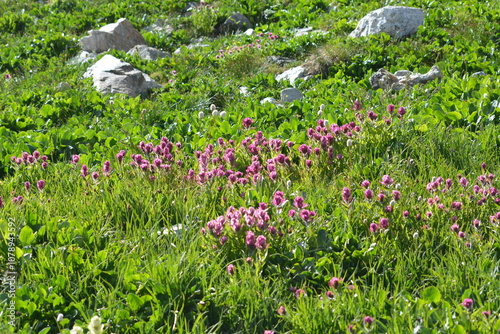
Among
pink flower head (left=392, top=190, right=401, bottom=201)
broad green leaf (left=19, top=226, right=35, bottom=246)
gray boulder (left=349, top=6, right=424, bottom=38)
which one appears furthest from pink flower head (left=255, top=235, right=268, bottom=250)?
gray boulder (left=349, top=6, right=424, bottom=38)

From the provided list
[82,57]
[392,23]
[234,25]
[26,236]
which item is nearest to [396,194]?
[26,236]

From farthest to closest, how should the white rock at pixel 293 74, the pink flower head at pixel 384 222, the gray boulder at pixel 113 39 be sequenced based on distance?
the gray boulder at pixel 113 39 < the white rock at pixel 293 74 < the pink flower head at pixel 384 222

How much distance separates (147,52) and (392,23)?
475 cm

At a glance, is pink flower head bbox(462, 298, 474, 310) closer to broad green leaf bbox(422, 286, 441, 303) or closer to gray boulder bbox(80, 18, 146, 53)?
broad green leaf bbox(422, 286, 441, 303)

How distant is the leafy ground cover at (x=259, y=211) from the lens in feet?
10.7

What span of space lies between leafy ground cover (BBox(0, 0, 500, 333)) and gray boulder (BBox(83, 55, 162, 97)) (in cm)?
68

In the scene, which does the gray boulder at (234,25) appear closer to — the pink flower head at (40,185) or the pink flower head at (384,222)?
the pink flower head at (40,185)

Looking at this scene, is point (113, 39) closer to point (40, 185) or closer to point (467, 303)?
point (40, 185)

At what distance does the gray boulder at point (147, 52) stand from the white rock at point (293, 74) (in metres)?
3.07

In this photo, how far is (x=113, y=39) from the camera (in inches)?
463

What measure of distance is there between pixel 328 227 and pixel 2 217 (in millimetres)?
2428

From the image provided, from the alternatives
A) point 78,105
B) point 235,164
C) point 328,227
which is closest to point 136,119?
point 78,105

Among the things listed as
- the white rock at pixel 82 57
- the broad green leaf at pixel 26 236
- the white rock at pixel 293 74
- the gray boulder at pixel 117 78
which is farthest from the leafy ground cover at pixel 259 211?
the white rock at pixel 82 57

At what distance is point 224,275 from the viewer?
3611mm
